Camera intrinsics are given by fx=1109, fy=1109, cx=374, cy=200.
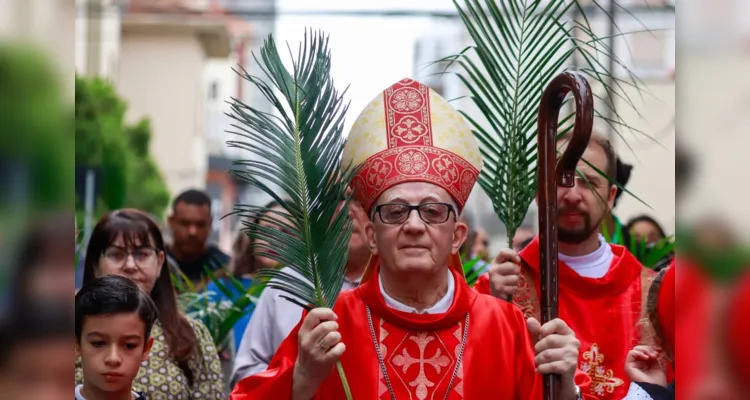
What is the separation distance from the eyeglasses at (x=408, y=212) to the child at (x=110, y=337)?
101cm

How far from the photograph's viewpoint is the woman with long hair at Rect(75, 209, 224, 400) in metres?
4.42

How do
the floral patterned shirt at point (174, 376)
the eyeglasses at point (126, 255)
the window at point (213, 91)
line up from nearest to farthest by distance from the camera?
the floral patterned shirt at point (174, 376) < the eyeglasses at point (126, 255) < the window at point (213, 91)

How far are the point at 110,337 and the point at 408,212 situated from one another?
3.73 ft

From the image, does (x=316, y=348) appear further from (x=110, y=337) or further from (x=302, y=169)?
(x=110, y=337)

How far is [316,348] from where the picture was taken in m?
3.07

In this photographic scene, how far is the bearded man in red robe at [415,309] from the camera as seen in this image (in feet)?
11.1

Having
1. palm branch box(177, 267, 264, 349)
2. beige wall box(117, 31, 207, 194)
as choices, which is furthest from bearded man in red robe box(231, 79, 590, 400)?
beige wall box(117, 31, 207, 194)

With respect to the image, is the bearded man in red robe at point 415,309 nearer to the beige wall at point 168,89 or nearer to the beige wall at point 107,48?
the beige wall at point 107,48

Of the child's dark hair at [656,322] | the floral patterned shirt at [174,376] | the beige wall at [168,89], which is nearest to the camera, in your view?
the child's dark hair at [656,322]

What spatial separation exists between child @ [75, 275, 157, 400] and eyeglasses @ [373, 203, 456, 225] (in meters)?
1.01
